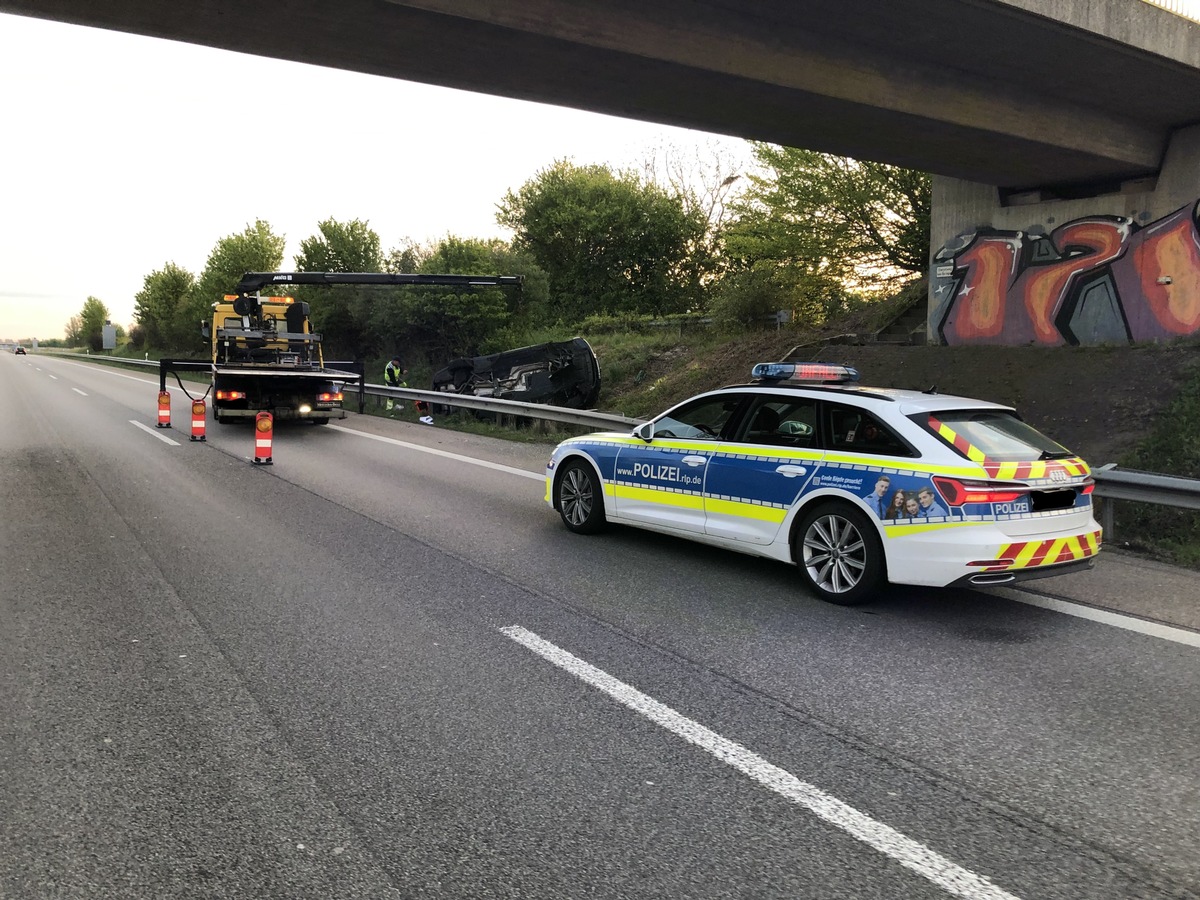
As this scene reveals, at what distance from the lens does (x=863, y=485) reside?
6031 mm

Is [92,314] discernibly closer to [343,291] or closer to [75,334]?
[75,334]

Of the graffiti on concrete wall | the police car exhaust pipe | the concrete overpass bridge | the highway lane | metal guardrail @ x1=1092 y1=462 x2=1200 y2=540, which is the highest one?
the concrete overpass bridge

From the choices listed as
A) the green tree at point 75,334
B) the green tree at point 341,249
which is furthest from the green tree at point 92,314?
the green tree at point 341,249

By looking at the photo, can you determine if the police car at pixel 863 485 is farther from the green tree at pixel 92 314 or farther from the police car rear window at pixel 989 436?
the green tree at pixel 92 314

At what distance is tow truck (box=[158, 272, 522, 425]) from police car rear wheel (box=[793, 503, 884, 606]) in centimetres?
1376

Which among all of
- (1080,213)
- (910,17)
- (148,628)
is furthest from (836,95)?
(148,628)

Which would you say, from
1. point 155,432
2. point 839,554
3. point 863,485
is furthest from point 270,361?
point 863,485

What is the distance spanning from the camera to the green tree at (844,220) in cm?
2297

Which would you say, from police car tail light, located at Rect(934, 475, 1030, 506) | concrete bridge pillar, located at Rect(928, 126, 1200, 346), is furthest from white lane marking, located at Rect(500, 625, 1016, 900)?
concrete bridge pillar, located at Rect(928, 126, 1200, 346)

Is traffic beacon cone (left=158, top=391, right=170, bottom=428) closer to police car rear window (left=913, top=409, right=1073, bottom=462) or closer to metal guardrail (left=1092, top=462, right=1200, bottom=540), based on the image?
police car rear window (left=913, top=409, right=1073, bottom=462)

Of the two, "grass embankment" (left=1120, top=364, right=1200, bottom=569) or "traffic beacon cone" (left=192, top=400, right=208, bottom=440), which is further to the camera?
"traffic beacon cone" (left=192, top=400, right=208, bottom=440)

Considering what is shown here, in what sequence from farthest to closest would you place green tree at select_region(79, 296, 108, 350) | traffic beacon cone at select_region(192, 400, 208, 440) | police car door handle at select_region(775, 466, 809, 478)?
green tree at select_region(79, 296, 108, 350) < traffic beacon cone at select_region(192, 400, 208, 440) < police car door handle at select_region(775, 466, 809, 478)

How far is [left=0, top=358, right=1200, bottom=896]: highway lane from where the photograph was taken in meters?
3.10

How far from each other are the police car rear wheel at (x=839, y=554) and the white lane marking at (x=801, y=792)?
213 centimetres
